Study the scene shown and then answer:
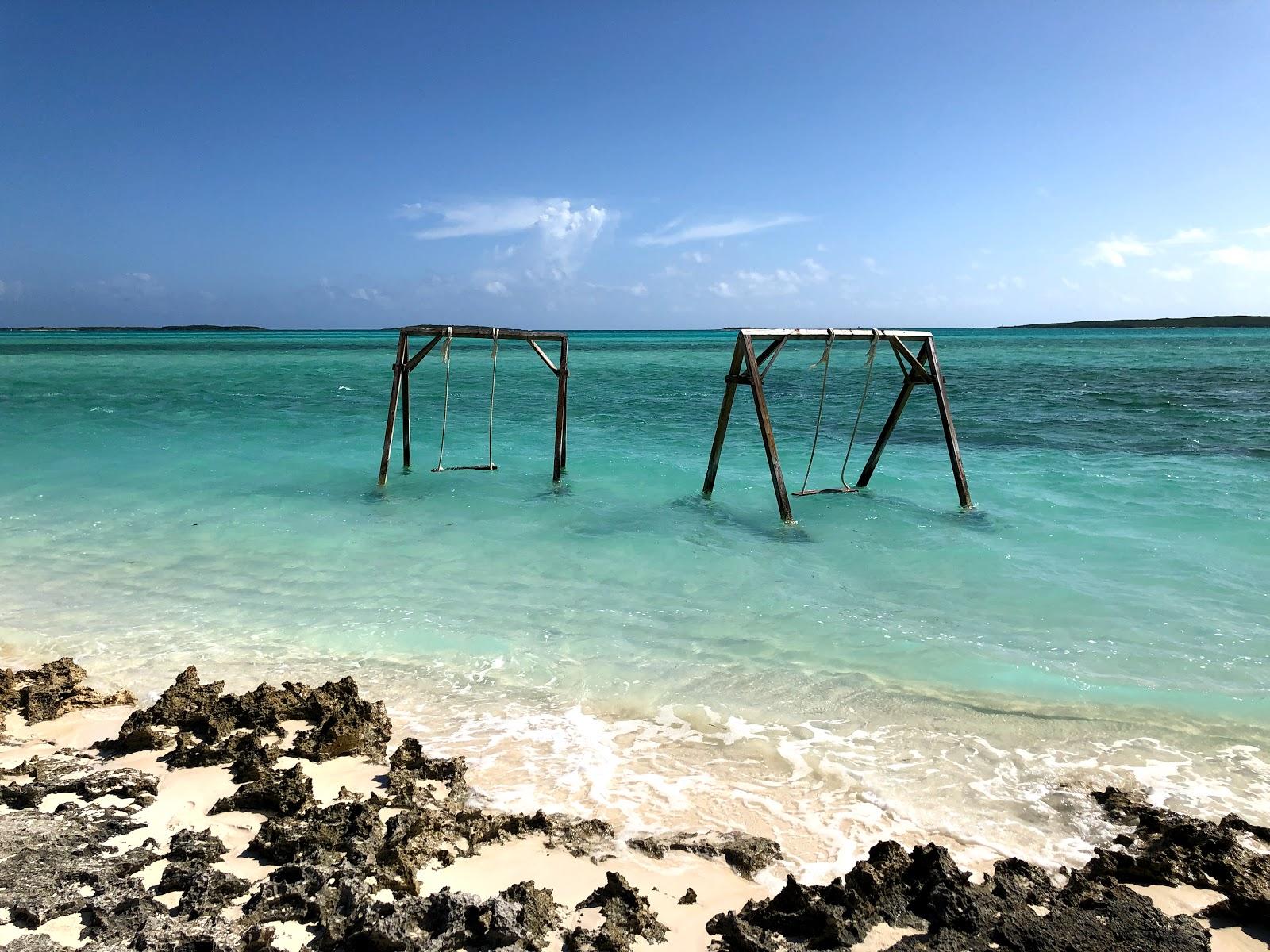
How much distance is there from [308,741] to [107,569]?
4797 millimetres

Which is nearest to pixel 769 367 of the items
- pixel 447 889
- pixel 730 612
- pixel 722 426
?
pixel 722 426

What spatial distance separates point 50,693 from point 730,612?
4.84 metres

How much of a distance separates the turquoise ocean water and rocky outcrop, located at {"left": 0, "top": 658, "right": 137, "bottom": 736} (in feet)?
1.08

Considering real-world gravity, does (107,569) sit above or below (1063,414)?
below

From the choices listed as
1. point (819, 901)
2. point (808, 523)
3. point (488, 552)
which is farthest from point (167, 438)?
point (819, 901)

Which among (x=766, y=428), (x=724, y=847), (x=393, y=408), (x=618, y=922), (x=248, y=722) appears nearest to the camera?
(x=618, y=922)

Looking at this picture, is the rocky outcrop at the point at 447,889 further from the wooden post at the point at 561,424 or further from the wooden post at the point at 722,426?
the wooden post at the point at 561,424

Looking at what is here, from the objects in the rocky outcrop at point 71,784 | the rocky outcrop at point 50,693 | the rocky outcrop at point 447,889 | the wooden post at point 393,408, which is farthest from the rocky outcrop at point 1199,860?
the wooden post at point 393,408

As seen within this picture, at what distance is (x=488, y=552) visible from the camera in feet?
28.2

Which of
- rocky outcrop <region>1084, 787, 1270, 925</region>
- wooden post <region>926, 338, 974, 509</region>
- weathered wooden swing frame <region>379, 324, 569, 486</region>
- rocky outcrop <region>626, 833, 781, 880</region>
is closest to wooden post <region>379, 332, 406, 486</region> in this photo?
weathered wooden swing frame <region>379, 324, 569, 486</region>

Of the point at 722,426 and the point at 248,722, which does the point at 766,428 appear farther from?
the point at 248,722

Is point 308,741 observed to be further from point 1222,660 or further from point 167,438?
point 167,438

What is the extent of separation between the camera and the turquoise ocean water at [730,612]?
432cm

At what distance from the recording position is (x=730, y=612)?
6902mm
